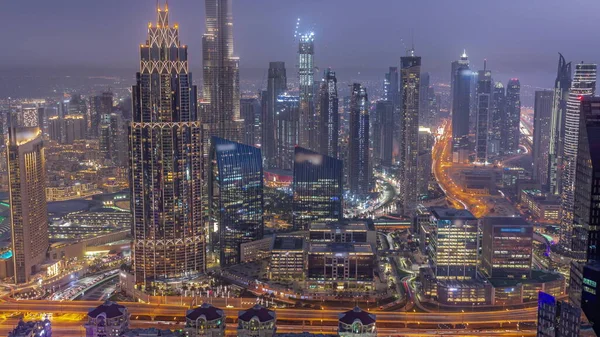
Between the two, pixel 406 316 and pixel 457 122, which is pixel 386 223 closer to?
pixel 406 316

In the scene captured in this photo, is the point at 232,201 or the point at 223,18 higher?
the point at 223,18

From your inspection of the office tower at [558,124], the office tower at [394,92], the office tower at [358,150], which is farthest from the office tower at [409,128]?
the office tower at [394,92]

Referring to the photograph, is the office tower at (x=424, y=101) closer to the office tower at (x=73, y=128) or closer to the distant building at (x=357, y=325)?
the office tower at (x=73, y=128)

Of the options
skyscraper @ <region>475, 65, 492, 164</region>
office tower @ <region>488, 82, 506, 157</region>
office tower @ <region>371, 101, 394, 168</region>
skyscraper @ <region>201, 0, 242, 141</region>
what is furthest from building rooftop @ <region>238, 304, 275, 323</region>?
office tower @ <region>488, 82, 506, 157</region>

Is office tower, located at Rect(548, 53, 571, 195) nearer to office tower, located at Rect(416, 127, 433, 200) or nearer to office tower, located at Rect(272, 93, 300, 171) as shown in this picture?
office tower, located at Rect(416, 127, 433, 200)

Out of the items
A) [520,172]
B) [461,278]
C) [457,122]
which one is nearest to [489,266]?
[461,278]

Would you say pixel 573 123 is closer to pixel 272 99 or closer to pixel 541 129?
pixel 541 129
